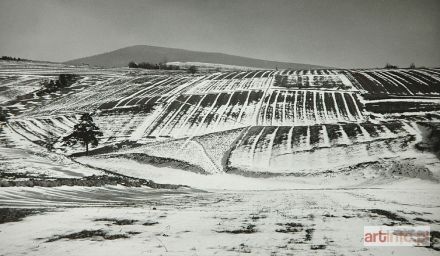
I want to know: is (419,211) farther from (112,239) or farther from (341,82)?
(341,82)

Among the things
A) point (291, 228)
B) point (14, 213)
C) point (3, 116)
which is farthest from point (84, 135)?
point (291, 228)

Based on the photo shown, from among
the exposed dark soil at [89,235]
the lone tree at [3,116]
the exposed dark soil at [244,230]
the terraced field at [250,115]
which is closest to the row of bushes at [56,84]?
the terraced field at [250,115]

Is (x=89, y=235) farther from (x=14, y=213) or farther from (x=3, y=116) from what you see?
(x=3, y=116)

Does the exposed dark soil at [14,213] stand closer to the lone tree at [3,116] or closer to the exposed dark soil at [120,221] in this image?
the exposed dark soil at [120,221]

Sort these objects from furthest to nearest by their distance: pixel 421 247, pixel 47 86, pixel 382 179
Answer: pixel 47 86, pixel 382 179, pixel 421 247

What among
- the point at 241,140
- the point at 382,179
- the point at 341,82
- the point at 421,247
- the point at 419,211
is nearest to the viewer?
the point at 421,247

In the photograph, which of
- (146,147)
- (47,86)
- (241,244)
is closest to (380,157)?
(146,147)
